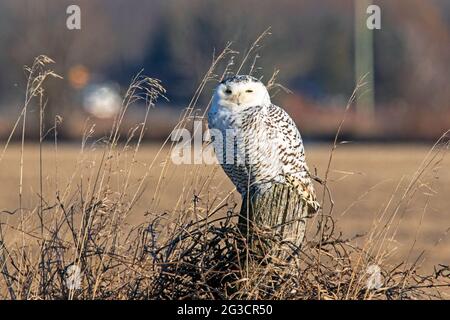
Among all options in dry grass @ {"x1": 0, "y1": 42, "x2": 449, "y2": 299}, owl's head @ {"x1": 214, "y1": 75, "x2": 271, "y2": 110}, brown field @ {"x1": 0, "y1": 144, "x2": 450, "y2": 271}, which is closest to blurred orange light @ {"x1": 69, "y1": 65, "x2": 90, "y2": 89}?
brown field @ {"x1": 0, "y1": 144, "x2": 450, "y2": 271}

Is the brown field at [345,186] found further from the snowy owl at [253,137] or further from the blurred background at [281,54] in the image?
the blurred background at [281,54]

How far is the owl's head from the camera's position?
539cm

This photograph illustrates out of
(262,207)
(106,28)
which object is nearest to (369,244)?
(262,207)

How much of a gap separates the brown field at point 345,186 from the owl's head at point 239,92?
35 centimetres

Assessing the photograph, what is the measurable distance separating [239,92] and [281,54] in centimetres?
4410

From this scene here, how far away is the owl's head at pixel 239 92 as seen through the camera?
212 inches

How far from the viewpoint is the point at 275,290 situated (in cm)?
471

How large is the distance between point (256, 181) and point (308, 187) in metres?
0.28

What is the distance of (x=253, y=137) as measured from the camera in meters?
5.53

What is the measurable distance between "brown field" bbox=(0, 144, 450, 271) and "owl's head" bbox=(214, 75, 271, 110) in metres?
0.35

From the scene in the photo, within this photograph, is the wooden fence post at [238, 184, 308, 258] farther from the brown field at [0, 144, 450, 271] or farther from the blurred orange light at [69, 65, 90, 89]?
the blurred orange light at [69, 65, 90, 89]

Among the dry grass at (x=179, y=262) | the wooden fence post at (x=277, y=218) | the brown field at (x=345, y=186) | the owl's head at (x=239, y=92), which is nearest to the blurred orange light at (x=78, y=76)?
the brown field at (x=345, y=186)

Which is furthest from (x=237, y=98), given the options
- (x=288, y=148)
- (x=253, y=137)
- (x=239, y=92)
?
(x=288, y=148)

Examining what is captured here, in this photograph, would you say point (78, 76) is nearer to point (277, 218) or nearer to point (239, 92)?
point (239, 92)
